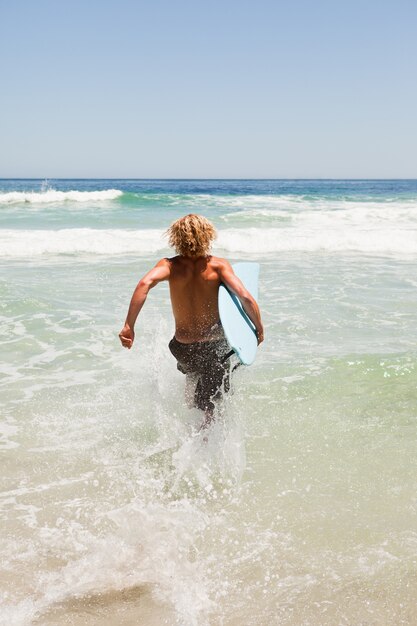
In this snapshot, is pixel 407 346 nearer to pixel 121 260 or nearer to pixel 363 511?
pixel 363 511

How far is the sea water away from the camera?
2.71 m

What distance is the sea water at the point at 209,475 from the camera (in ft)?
8.90

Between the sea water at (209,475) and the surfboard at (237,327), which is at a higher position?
the surfboard at (237,327)

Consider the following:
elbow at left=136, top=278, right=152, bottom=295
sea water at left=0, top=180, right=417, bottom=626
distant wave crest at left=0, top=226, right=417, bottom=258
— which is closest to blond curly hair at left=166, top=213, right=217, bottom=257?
elbow at left=136, top=278, right=152, bottom=295

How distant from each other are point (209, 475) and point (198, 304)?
3.73 feet

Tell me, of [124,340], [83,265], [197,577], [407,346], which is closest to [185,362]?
[124,340]

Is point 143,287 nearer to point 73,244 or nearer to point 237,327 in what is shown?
point 237,327

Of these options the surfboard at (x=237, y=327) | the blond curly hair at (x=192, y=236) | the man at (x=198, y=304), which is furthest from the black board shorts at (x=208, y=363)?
the blond curly hair at (x=192, y=236)

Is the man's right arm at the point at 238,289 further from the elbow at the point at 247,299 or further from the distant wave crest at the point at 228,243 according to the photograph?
the distant wave crest at the point at 228,243

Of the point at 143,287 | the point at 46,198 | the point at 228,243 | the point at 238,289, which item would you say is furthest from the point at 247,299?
the point at 46,198

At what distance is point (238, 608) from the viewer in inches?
104

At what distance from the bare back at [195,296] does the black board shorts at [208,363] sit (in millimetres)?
50

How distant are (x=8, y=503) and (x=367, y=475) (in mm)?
2222

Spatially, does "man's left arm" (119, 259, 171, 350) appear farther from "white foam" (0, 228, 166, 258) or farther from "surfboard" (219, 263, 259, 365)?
"white foam" (0, 228, 166, 258)
